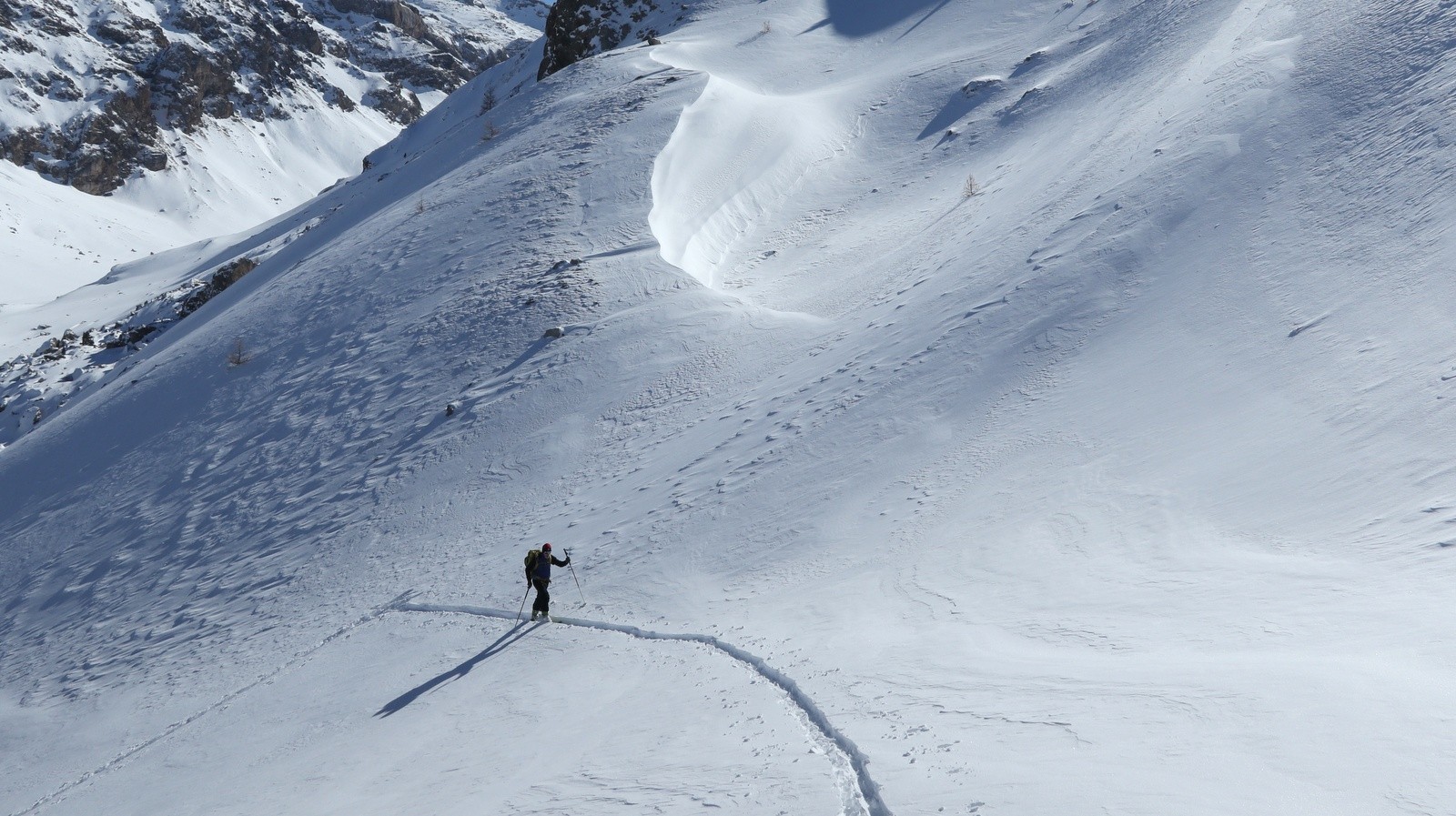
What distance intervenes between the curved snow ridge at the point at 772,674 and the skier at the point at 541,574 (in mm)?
200

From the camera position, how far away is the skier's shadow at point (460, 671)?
9.78 meters

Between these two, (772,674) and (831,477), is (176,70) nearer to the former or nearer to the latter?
(831,477)

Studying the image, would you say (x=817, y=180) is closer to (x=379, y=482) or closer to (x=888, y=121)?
(x=888, y=121)

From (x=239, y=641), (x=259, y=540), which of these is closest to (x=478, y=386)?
(x=259, y=540)

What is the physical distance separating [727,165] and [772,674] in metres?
16.7

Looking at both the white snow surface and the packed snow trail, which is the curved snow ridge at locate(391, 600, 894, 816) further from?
the packed snow trail

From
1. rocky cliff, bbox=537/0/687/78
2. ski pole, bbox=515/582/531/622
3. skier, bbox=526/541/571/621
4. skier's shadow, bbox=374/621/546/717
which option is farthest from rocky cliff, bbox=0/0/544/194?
skier's shadow, bbox=374/621/546/717

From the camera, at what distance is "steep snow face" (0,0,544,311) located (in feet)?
206

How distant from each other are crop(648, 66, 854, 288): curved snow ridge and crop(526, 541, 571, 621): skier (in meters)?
9.00

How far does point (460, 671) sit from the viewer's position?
1025cm

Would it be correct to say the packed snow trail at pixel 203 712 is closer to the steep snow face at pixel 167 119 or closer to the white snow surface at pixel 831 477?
the white snow surface at pixel 831 477

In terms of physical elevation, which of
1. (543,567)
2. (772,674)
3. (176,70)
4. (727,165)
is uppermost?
(176,70)

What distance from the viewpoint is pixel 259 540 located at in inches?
589

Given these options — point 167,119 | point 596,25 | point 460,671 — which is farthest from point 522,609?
point 167,119
